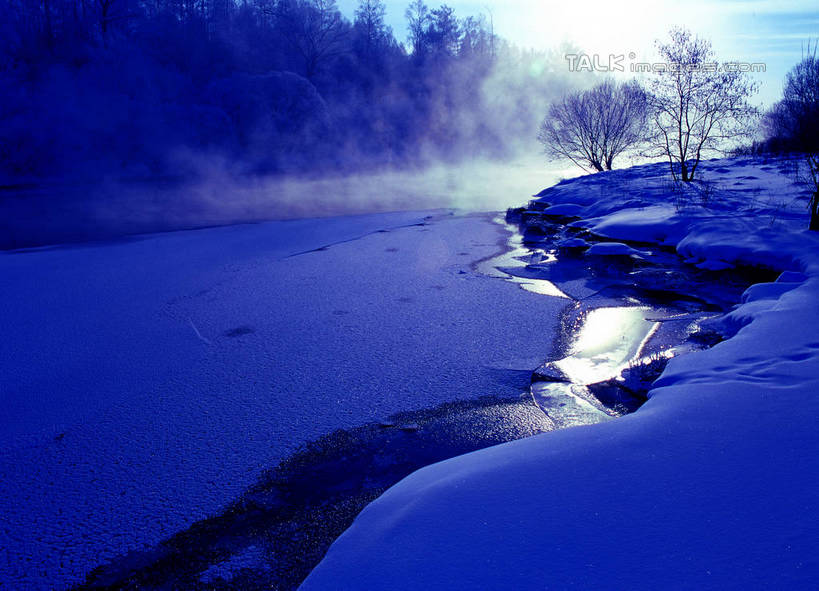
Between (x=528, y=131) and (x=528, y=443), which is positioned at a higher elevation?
(x=528, y=131)

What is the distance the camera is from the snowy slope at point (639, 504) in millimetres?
1286

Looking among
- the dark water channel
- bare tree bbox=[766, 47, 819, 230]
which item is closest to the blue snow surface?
the dark water channel

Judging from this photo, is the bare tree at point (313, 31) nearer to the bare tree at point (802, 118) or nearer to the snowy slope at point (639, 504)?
the bare tree at point (802, 118)

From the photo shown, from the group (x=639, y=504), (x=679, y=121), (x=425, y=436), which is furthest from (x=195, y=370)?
(x=679, y=121)

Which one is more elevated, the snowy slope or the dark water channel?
the snowy slope

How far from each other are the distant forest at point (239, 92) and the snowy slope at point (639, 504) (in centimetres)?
2379

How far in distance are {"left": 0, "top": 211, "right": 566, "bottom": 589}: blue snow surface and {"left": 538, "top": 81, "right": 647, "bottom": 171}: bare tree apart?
10579 mm

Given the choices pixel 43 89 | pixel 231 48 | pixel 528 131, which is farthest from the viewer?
pixel 528 131

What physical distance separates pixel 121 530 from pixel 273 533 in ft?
1.97

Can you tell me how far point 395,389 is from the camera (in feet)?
10.3

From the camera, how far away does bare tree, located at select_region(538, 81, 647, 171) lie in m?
14.5

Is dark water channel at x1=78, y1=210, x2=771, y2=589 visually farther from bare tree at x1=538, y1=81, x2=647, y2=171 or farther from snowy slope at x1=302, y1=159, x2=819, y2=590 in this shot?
bare tree at x1=538, y1=81, x2=647, y2=171

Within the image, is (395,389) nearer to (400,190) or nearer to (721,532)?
(721,532)

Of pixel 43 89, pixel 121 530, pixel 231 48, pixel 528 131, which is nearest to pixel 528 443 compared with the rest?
pixel 121 530
